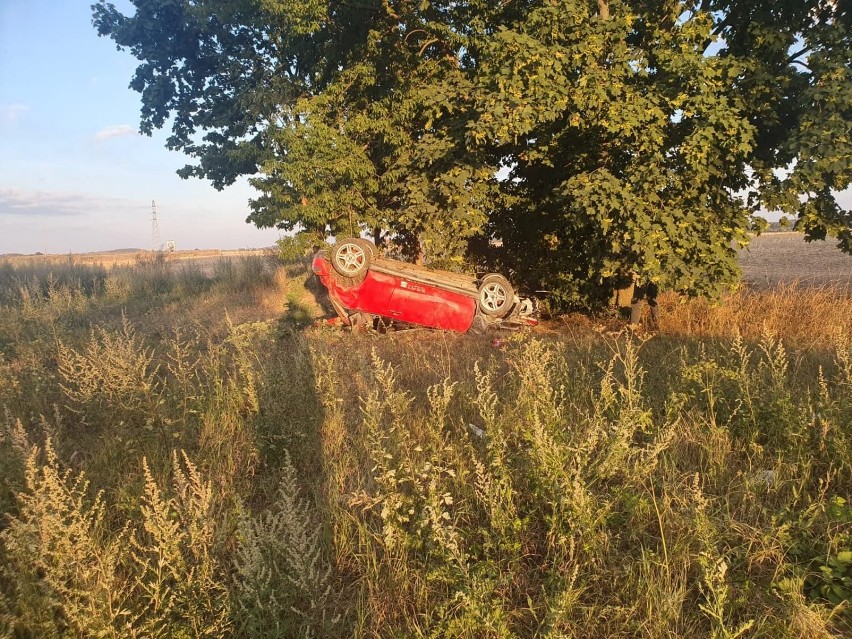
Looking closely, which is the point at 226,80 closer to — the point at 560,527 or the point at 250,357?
the point at 250,357

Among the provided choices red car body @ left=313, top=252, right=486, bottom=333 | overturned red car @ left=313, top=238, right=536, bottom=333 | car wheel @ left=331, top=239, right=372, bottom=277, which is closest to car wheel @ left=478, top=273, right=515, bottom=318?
overturned red car @ left=313, top=238, right=536, bottom=333

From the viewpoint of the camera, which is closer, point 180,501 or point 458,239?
point 180,501

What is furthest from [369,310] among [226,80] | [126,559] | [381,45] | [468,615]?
[226,80]

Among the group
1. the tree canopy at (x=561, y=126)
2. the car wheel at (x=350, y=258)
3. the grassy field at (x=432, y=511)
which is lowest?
the grassy field at (x=432, y=511)

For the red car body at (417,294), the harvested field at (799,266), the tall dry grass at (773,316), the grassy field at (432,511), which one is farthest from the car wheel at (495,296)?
the harvested field at (799,266)

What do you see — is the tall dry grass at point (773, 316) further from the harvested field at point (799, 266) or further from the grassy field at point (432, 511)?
the harvested field at point (799, 266)

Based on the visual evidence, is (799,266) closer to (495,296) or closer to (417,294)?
(495,296)

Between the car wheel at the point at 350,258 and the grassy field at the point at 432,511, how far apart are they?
3.67 metres

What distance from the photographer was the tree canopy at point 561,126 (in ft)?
22.0

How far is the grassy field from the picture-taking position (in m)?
2.36

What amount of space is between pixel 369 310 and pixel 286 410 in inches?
179

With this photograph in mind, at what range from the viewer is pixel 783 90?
6.98m

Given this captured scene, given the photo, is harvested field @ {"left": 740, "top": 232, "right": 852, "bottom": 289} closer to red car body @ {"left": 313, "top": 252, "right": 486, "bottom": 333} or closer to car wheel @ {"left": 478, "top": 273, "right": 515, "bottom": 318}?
car wheel @ {"left": 478, "top": 273, "right": 515, "bottom": 318}

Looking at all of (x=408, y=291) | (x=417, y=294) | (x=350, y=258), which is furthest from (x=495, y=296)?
(x=350, y=258)
